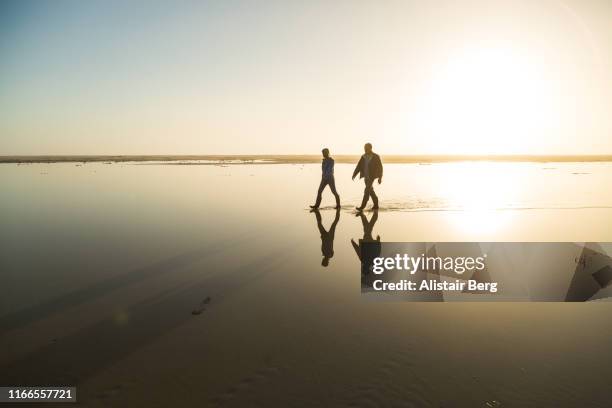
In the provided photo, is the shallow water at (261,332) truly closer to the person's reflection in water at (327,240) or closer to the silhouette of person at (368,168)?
the person's reflection in water at (327,240)

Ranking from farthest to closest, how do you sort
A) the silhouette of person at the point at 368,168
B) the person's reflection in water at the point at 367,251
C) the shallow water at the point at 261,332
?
the silhouette of person at the point at 368,168, the person's reflection in water at the point at 367,251, the shallow water at the point at 261,332

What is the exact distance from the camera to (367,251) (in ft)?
31.0

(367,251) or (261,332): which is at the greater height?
(367,251)

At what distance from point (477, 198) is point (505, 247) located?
33.6 feet

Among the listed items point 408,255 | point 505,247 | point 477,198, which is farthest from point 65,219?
point 477,198

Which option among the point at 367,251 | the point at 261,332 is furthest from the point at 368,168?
the point at 261,332

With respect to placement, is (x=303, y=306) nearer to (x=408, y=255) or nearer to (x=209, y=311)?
(x=209, y=311)

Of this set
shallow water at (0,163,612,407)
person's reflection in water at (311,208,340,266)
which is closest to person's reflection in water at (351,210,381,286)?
shallow water at (0,163,612,407)

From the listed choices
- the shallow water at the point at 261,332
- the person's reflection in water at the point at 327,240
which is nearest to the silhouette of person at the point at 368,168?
the person's reflection in water at the point at 327,240

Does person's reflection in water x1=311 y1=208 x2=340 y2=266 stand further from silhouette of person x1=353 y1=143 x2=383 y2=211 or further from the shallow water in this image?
silhouette of person x1=353 y1=143 x2=383 y2=211

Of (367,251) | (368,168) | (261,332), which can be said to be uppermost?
(368,168)

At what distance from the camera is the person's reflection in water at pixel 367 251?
7579mm

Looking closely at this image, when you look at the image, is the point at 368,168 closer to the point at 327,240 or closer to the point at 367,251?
the point at 327,240

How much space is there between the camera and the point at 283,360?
4.42 metres
